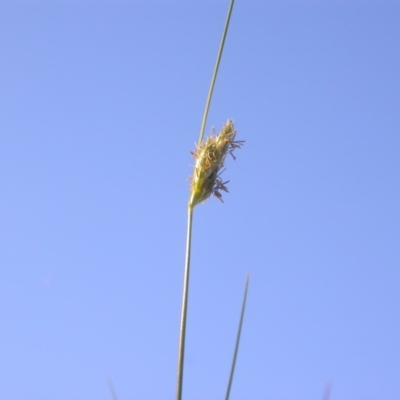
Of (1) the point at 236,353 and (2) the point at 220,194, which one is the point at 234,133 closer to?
(2) the point at 220,194

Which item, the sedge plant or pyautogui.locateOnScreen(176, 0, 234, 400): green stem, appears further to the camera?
the sedge plant

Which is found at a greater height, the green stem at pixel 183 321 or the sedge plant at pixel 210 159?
the sedge plant at pixel 210 159

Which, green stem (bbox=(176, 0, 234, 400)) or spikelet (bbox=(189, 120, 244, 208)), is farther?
spikelet (bbox=(189, 120, 244, 208))

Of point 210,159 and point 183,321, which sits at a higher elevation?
point 210,159

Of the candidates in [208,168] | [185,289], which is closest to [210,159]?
[208,168]

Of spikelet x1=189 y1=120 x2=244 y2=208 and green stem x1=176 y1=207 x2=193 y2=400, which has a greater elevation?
spikelet x1=189 y1=120 x2=244 y2=208

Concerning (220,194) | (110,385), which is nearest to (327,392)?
(110,385)

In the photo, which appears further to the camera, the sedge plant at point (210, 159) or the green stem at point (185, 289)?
the sedge plant at point (210, 159)

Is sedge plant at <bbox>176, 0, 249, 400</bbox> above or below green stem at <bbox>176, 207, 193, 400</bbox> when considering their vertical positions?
above

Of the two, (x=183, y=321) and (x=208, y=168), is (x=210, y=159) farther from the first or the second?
(x=183, y=321)
